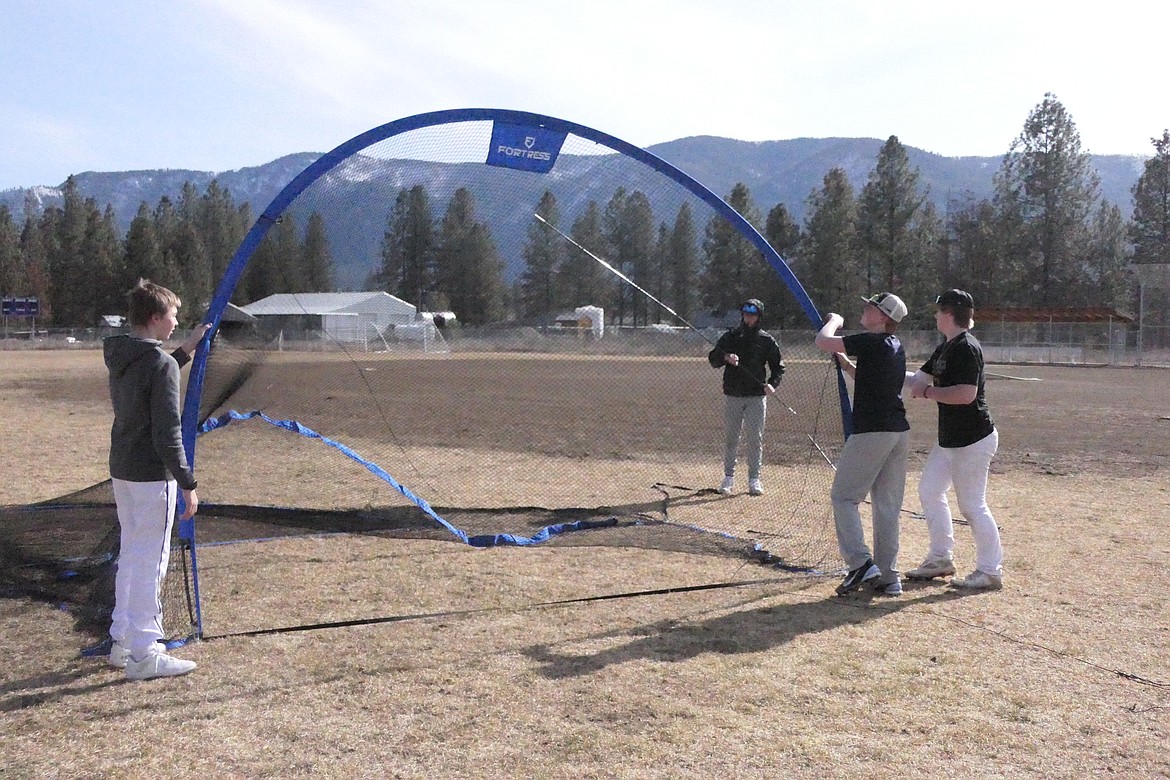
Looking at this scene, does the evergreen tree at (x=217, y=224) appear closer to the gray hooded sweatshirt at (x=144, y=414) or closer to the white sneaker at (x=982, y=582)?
the gray hooded sweatshirt at (x=144, y=414)

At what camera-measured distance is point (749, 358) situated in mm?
9242

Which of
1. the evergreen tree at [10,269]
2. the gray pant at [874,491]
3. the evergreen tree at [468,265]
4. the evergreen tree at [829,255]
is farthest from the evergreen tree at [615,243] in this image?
the evergreen tree at [10,269]

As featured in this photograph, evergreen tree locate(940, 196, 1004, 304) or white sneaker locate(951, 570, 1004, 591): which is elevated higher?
evergreen tree locate(940, 196, 1004, 304)

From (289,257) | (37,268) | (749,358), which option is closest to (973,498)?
(749,358)

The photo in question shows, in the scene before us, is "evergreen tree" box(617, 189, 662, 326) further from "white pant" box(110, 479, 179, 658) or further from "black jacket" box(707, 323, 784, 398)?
"white pant" box(110, 479, 179, 658)

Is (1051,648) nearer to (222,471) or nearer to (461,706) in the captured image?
(461,706)

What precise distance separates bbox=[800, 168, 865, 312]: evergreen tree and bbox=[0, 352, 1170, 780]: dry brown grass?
31.0 m

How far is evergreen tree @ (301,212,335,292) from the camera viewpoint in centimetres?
651

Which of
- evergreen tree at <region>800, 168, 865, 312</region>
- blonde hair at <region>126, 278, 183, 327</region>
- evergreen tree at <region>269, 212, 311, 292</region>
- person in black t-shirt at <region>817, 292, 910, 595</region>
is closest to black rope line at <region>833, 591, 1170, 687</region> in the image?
→ person in black t-shirt at <region>817, 292, 910, 595</region>

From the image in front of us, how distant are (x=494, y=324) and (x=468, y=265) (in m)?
0.60

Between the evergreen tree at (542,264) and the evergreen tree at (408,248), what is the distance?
2.52 ft

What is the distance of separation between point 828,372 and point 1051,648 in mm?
A: 2719

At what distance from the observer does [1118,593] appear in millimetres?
5809

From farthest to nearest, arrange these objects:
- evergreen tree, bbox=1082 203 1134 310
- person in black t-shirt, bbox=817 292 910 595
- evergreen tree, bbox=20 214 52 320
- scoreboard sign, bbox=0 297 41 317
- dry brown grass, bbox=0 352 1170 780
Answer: evergreen tree, bbox=20 214 52 320 < evergreen tree, bbox=1082 203 1134 310 < scoreboard sign, bbox=0 297 41 317 < person in black t-shirt, bbox=817 292 910 595 < dry brown grass, bbox=0 352 1170 780
